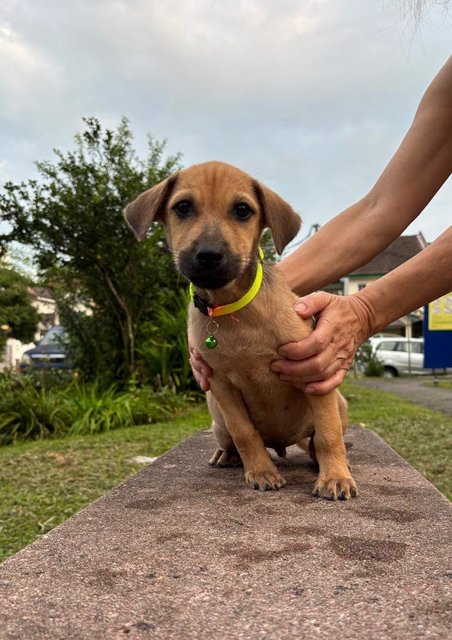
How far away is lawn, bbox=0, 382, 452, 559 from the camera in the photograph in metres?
3.81

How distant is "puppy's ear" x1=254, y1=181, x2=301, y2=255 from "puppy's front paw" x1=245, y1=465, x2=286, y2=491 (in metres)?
0.94

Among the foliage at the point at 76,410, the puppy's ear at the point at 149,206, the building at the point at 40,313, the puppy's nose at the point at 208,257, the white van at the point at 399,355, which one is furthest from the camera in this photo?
the white van at the point at 399,355

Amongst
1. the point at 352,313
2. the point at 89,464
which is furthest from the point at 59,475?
the point at 352,313

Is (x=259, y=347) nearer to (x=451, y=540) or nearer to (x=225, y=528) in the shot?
(x=225, y=528)

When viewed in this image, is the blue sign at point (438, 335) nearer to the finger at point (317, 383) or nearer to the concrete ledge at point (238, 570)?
the finger at point (317, 383)

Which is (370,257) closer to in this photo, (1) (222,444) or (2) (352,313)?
(2) (352,313)

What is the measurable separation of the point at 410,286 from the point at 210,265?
956 millimetres

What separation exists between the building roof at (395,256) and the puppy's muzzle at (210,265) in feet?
127

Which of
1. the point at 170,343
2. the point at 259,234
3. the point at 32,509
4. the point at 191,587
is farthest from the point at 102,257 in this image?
the point at 191,587

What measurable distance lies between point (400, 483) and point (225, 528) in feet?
3.06

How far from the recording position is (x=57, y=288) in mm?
10750

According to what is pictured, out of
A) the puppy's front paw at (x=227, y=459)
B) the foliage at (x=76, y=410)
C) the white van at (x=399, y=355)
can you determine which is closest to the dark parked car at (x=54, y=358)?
the foliage at (x=76, y=410)

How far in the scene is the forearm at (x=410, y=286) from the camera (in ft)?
8.32

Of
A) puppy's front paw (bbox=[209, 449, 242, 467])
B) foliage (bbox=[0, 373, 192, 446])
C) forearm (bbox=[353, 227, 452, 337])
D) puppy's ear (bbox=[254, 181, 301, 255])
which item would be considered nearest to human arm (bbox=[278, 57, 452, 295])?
puppy's ear (bbox=[254, 181, 301, 255])
